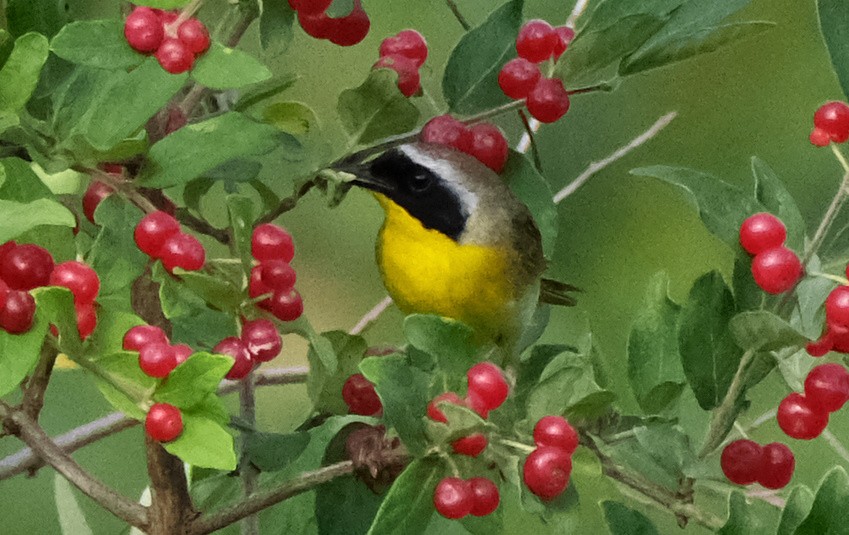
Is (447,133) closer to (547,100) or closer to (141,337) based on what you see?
(547,100)

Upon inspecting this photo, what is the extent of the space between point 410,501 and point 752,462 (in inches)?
8.4

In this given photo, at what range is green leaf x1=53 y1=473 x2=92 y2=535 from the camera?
102 cm

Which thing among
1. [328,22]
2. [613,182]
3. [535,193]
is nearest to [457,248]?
[535,193]

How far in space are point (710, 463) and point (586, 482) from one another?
73mm

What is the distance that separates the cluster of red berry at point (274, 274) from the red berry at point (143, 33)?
0.36ft

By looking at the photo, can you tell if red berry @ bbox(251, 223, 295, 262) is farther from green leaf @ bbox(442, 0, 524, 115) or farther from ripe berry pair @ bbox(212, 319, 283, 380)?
green leaf @ bbox(442, 0, 524, 115)

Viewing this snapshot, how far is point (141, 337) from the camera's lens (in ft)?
2.07

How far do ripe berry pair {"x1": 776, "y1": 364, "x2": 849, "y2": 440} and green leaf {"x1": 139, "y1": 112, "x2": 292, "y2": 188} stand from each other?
32cm

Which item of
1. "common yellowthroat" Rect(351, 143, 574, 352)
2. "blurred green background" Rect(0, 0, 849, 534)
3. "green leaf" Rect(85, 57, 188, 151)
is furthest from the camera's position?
"blurred green background" Rect(0, 0, 849, 534)

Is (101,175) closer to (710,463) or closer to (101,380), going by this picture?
(101,380)

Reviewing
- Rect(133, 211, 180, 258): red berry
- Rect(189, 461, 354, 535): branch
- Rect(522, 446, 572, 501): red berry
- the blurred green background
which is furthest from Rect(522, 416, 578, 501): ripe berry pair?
the blurred green background

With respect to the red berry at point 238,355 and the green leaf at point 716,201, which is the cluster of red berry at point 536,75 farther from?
the red berry at point 238,355

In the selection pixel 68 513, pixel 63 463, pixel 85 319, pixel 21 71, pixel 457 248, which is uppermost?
pixel 21 71

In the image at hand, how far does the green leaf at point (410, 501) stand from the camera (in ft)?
2.19
